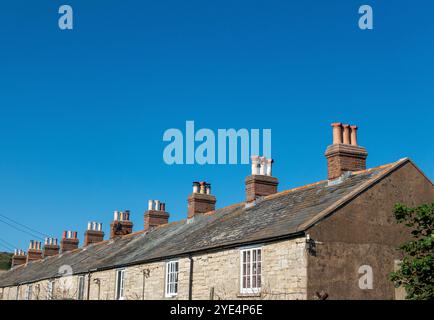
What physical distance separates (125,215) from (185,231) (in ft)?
49.8

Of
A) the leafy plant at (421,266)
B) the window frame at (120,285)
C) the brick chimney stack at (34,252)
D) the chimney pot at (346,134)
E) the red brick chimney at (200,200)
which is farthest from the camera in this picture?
the brick chimney stack at (34,252)

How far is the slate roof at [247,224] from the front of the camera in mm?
18000

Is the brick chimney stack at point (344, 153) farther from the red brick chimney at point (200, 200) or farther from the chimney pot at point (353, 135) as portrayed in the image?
the red brick chimney at point (200, 200)

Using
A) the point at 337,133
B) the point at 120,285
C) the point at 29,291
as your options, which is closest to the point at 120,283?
the point at 120,285

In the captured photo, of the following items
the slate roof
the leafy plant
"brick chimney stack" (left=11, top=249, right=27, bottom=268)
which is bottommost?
the leafy plant

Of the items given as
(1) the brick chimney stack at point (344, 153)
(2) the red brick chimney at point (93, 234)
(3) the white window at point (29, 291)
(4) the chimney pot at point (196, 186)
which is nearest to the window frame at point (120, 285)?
(4) the chimney pot at point (196, 186)

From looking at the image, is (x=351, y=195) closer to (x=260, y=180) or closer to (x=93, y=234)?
(x=260, y=180)

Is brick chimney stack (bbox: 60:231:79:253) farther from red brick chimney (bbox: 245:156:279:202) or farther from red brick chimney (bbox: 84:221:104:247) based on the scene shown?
red brick chimney (bbox: 245:156:279:202)

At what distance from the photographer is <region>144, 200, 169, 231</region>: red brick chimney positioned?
37.5m

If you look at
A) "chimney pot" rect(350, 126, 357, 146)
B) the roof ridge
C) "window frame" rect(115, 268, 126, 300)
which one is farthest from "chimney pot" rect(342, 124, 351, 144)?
"window frame" rect(115, 268, 126, 300)

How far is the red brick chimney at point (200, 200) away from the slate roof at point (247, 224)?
910 mm

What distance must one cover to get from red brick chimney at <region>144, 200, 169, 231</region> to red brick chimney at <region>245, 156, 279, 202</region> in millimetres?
12335
